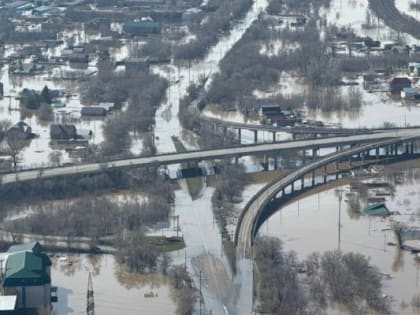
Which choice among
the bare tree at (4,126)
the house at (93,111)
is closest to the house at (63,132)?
the bare tree at (4,126)

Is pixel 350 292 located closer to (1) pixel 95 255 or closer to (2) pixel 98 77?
(1) pixel 95 255

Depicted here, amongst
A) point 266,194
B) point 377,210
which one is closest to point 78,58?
point 266,194

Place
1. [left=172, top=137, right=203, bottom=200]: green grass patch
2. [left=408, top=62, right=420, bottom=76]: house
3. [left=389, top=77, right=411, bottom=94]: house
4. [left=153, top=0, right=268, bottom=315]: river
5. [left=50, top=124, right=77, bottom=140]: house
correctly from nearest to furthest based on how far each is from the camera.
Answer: [left=153, top=0, right=268, bottom=315]: river < [left=172, top=137, right=203, bottom=200]: green grass patch < [left=50, top=124, right=77, bottom=140]: house < [left=389, top=77, right=411, bottom=94]: house < [left=408, top=62, right=420, bottom=76]: house

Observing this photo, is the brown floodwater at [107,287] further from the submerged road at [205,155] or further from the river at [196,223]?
the submerged road at [205,155]

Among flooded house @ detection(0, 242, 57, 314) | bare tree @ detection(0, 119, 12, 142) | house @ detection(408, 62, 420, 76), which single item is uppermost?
flooded house @ detection(0, 242, 57, 314)

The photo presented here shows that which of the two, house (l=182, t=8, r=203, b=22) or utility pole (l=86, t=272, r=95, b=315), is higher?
utility pole (l=86, t=272, r=95, b=315)

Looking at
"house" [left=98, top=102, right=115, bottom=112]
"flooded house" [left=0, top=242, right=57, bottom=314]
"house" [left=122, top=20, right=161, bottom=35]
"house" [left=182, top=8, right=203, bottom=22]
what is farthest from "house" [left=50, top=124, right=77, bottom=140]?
"house" [left=182, top=8, right=203, bottom=22]

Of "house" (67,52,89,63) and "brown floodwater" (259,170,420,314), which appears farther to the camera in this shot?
"house" (67,52,89,63)

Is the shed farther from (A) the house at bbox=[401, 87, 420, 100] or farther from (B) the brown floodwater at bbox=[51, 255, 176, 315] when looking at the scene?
(A) the house at bbox=[401, 87, 420, 100]
